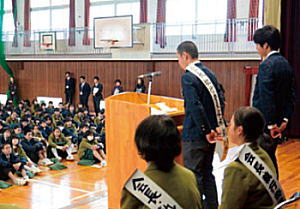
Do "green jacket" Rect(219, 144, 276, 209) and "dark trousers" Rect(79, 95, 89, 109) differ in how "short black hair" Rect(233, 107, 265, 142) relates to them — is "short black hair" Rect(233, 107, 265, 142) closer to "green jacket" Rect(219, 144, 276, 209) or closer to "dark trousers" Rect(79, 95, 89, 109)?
"green jacket" Rect(219, 144, 276, 209)

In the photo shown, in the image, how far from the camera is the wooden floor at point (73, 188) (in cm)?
477

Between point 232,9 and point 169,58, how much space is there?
2.43m

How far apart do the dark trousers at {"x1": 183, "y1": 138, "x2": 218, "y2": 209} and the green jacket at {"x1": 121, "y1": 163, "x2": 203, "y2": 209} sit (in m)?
1.35

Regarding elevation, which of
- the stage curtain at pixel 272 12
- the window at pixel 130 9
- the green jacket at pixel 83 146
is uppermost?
the window at pixel 130 9

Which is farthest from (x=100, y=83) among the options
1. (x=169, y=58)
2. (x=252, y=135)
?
(x=252, y=135)

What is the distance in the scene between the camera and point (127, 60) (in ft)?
44.9

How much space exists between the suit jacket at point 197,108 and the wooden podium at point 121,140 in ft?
1.31

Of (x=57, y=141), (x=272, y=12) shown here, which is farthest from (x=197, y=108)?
(x=272, y=12)

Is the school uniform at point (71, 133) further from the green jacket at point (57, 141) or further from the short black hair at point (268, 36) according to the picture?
the short black hair at point (268, 36)

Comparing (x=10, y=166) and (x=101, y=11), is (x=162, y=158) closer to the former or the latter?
(x=10, y=166)

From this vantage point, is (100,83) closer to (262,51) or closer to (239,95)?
(239,95)

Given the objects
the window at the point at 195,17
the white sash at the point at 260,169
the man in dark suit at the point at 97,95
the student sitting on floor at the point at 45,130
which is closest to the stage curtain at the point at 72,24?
the man in dark suit at the point at 97,95

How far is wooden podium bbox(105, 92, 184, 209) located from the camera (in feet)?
11.3

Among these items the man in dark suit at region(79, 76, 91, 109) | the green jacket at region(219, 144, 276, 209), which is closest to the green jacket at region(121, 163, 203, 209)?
the green jacket at region(219, 144, 276, 209)
